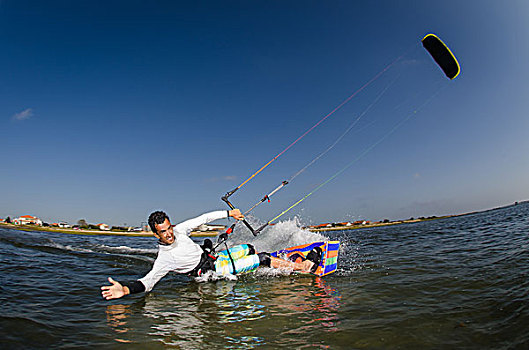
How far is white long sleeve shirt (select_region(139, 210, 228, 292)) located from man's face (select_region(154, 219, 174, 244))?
0.17 meters

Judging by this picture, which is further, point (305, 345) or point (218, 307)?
point (218, 307)

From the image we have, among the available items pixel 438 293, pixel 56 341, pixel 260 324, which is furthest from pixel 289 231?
pixel 56 341

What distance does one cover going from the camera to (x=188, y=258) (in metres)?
6.47

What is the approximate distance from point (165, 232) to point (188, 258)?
1.06 m

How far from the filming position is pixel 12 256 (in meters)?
9.82

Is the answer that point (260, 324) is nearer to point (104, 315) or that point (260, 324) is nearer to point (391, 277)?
point (104, 315)

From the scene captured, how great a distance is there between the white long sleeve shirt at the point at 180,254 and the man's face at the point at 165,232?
6.8 inches

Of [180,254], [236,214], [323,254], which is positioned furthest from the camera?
[323,254]

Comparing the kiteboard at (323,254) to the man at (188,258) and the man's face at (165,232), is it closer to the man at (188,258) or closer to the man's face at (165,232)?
the man at (188,258)

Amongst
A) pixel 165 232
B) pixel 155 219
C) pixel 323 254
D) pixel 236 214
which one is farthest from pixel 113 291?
pixel 323 254

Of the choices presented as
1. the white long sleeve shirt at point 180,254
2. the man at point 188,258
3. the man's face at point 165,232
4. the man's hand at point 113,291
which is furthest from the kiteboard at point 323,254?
the man's hand at point 113,291

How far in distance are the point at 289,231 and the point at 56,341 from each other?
12.3 m

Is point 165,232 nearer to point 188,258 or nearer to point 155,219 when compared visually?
point 155,219

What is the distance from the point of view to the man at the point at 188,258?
5.73 m
